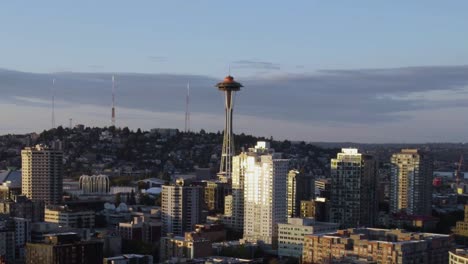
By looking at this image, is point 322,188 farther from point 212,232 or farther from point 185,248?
point 185,248

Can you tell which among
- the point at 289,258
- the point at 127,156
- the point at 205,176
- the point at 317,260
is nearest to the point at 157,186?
the point at 205,176

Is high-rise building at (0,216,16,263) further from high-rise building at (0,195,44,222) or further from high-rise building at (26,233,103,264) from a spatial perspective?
high-rise building at (0,195,44,222)

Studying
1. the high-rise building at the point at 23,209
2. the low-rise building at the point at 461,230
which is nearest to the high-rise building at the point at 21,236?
the high-rise building at the point at 23,209

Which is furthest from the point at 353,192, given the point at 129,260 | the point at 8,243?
the point at 8,243

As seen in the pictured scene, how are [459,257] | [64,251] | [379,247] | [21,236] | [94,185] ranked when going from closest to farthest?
[459,257] < [379,247] < [64,251] < [21,236] < [94,185]

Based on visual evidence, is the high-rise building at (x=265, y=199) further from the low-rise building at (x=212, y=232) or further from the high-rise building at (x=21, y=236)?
the high-rise building at (x=21, y=236)

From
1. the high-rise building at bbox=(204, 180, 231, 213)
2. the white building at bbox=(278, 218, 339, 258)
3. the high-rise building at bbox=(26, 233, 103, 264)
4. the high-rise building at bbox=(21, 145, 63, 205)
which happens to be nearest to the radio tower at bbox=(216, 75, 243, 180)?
the high-rise building at bbox=(204, 180, 231, 213)
